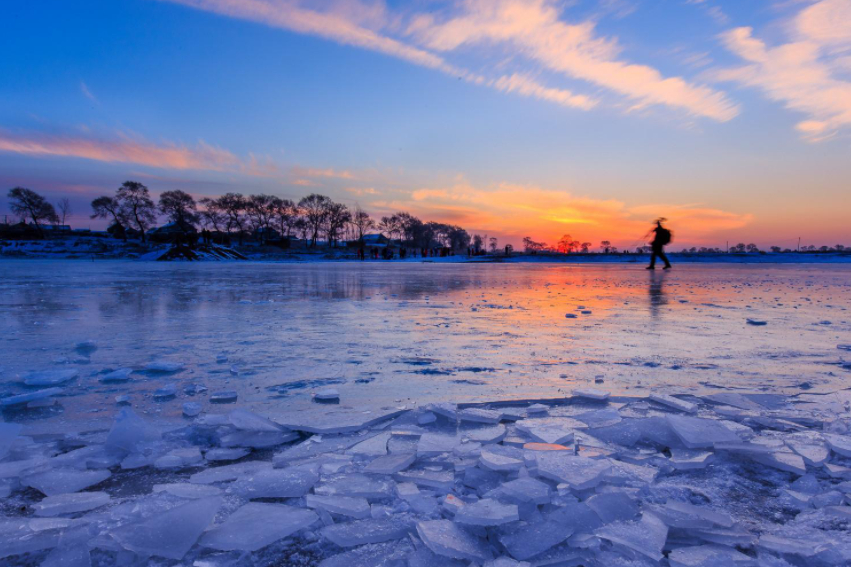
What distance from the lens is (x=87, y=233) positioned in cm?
7119

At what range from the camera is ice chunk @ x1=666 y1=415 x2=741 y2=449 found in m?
1.85

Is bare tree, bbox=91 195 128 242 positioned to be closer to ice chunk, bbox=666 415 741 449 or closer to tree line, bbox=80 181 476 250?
tree line, bbox=80 181 476 250

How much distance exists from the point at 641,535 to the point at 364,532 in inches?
30.8

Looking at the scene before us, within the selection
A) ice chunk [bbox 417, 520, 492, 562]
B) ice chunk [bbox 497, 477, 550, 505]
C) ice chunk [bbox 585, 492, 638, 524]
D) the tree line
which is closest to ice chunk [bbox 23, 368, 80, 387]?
ice chunk [bbox 417, 520, 492, 562]

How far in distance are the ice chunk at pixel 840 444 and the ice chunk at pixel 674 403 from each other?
1.66 feet

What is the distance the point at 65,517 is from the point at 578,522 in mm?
1537

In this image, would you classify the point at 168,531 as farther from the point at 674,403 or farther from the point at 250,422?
the point at 674,403

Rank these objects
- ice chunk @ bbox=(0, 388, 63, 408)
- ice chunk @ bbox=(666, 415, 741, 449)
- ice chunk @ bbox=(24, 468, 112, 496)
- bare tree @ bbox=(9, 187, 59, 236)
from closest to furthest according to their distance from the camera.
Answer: ice chunk @ bbox=(24, 468, 112, 496) < ice chunk @ bbox=(666, 415, 741, 449) < ice chunk @ bbox=(0, 388, 63, 408) < bare tree @ bbox=(9, 187, 59, 236)

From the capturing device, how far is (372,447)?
6.09 feet

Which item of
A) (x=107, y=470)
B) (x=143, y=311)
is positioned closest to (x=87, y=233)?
(x=143, y=311)

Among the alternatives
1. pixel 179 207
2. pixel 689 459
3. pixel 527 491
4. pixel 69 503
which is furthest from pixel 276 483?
pixel 179 207

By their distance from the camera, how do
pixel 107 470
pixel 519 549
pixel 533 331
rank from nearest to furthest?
pixel 519 549 < pixel 107 470 < pixel 533 331

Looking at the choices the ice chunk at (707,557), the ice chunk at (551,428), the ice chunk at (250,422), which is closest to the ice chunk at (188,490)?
the ice chunk at (250,422)

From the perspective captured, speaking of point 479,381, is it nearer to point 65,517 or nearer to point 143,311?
point 65,517
